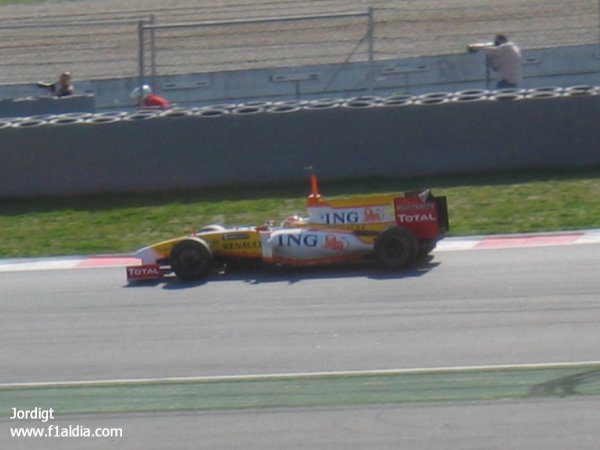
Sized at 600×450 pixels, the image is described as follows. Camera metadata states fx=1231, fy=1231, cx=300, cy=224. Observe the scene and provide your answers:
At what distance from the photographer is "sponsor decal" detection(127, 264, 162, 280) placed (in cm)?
1176

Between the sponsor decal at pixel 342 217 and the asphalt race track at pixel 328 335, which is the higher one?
the sponsor decal at pixel 342 217

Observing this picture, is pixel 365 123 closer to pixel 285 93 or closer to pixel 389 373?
pixel 285 93

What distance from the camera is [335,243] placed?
455 inches

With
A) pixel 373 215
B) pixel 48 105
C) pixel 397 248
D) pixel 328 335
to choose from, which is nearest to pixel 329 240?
pixel 373 215

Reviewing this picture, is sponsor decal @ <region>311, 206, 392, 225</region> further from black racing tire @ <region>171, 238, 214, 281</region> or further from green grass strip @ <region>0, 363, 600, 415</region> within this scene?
green grass strip @ <region>0, 363, 600, 415</region>

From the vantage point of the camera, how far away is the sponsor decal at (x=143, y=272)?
1176 cm

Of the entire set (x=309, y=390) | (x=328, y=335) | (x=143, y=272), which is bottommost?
(x=309, y=390)

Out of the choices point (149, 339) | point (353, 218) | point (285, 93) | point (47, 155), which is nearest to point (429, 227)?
point (353, 218)

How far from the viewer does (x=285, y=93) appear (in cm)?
2097

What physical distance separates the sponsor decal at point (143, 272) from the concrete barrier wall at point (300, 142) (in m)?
3.86

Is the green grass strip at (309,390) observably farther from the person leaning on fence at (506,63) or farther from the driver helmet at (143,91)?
the person leaning on fence at (506,63)

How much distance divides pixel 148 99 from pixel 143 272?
694cm

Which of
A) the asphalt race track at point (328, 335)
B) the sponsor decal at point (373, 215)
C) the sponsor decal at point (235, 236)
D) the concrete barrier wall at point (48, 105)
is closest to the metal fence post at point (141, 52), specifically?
the concrete barrier wall at point (48, 105)

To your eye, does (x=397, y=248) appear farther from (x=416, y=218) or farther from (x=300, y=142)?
(x=300, y=142)
